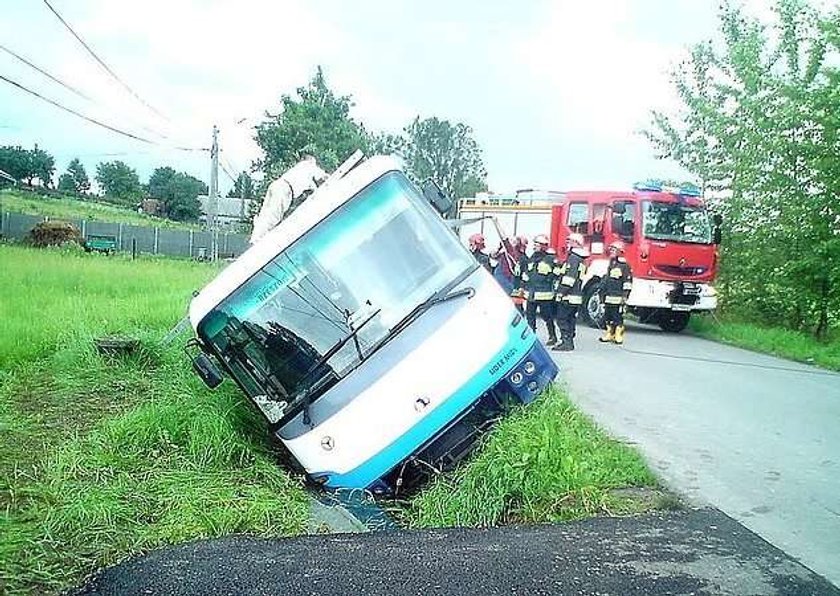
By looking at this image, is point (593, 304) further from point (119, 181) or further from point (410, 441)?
point (119, 181)

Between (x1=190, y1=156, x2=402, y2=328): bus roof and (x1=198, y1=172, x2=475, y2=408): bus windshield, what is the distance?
0.04 metres

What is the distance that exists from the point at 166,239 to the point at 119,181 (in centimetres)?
1823

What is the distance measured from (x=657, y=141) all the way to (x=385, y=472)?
1424 cm

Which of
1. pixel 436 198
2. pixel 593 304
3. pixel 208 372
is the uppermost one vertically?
pixel 436 198

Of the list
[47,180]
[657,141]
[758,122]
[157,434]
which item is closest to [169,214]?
[47,180]

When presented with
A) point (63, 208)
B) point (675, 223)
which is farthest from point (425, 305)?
point (63, 208)

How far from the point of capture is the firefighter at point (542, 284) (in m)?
12.6

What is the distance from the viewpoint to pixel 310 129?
32.2 meters

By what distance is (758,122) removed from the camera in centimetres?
1462

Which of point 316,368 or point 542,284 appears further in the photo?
point 542,284

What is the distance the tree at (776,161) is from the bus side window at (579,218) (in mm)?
2433

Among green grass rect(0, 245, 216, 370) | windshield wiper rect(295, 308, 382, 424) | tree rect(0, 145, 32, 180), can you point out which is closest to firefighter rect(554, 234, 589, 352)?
green grass rect(0, 245, 216, 370)

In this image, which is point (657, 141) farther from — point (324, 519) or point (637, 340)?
point (324, 519)

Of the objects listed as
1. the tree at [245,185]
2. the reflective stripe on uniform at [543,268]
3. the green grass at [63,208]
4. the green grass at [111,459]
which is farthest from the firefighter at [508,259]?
the tree at [245,185]
